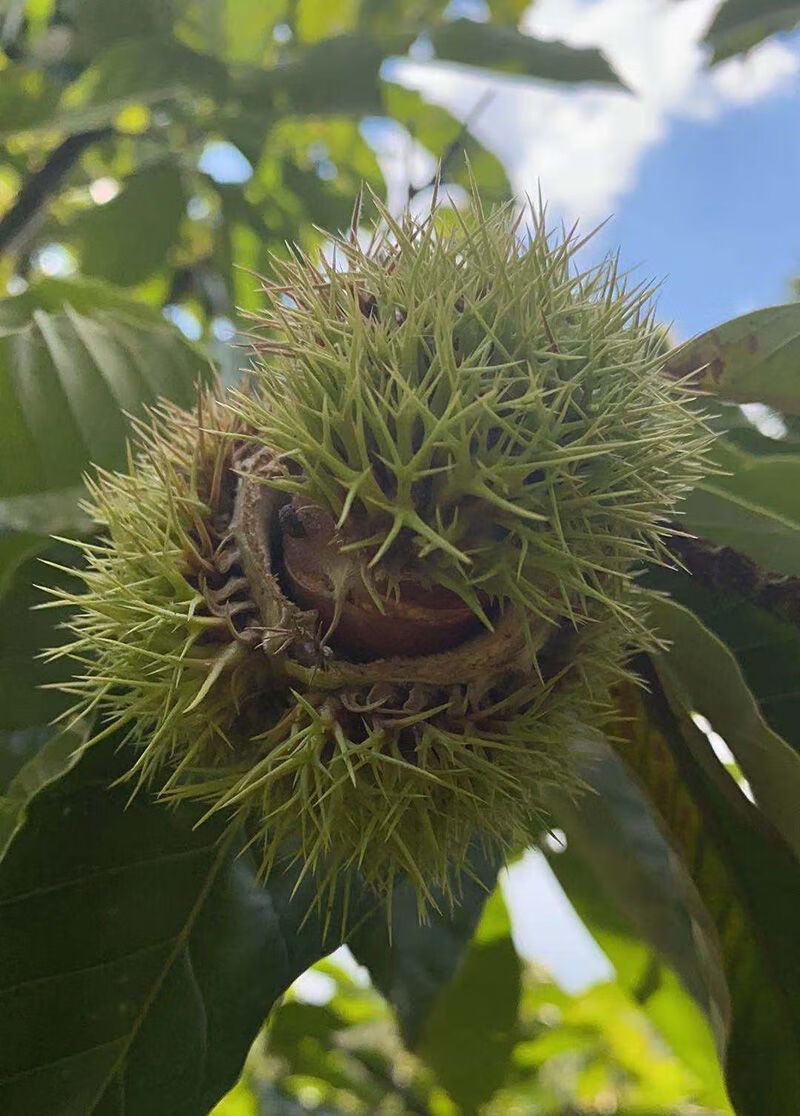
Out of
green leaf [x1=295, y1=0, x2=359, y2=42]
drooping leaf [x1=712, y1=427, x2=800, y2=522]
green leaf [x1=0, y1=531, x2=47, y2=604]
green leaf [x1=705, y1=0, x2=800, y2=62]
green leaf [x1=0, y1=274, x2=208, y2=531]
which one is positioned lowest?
drooping leaf [x1=712, y1=427, x2=800, y2=522]

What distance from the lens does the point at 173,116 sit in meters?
1.80

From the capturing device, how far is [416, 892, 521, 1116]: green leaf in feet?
4.77

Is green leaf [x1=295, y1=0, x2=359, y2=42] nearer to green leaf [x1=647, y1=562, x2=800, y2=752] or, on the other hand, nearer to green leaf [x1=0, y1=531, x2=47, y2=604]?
green leaf [x1=0, y1=531, x2=47, y2=604]

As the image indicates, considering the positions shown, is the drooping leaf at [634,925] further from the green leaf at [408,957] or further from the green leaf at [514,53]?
the green leaf at [514,53]

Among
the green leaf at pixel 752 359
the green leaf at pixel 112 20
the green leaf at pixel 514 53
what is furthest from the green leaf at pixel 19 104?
the green leaf at pixel 752 359

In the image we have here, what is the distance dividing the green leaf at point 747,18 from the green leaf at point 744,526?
3.48ft

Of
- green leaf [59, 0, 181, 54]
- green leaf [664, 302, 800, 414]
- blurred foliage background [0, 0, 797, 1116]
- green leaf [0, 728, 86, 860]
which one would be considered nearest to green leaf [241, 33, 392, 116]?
blurred foliage background [0, 0, 797, 1116]

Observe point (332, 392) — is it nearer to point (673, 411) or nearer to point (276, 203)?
point (673, 411)

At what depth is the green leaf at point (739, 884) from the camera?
0.83 meters

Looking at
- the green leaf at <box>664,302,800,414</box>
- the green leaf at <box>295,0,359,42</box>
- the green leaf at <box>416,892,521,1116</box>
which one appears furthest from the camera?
the green leaf at <box>295,0,359,42</box>

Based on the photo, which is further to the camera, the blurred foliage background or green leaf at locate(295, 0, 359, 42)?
green leaf at locate(295, 0, 359, 42)

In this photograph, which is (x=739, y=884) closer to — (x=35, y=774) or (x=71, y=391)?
(x=35, y=774)

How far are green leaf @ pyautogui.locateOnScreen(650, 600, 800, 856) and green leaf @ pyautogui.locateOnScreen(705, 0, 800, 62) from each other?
3.89 ft

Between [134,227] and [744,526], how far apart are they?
149 cm
